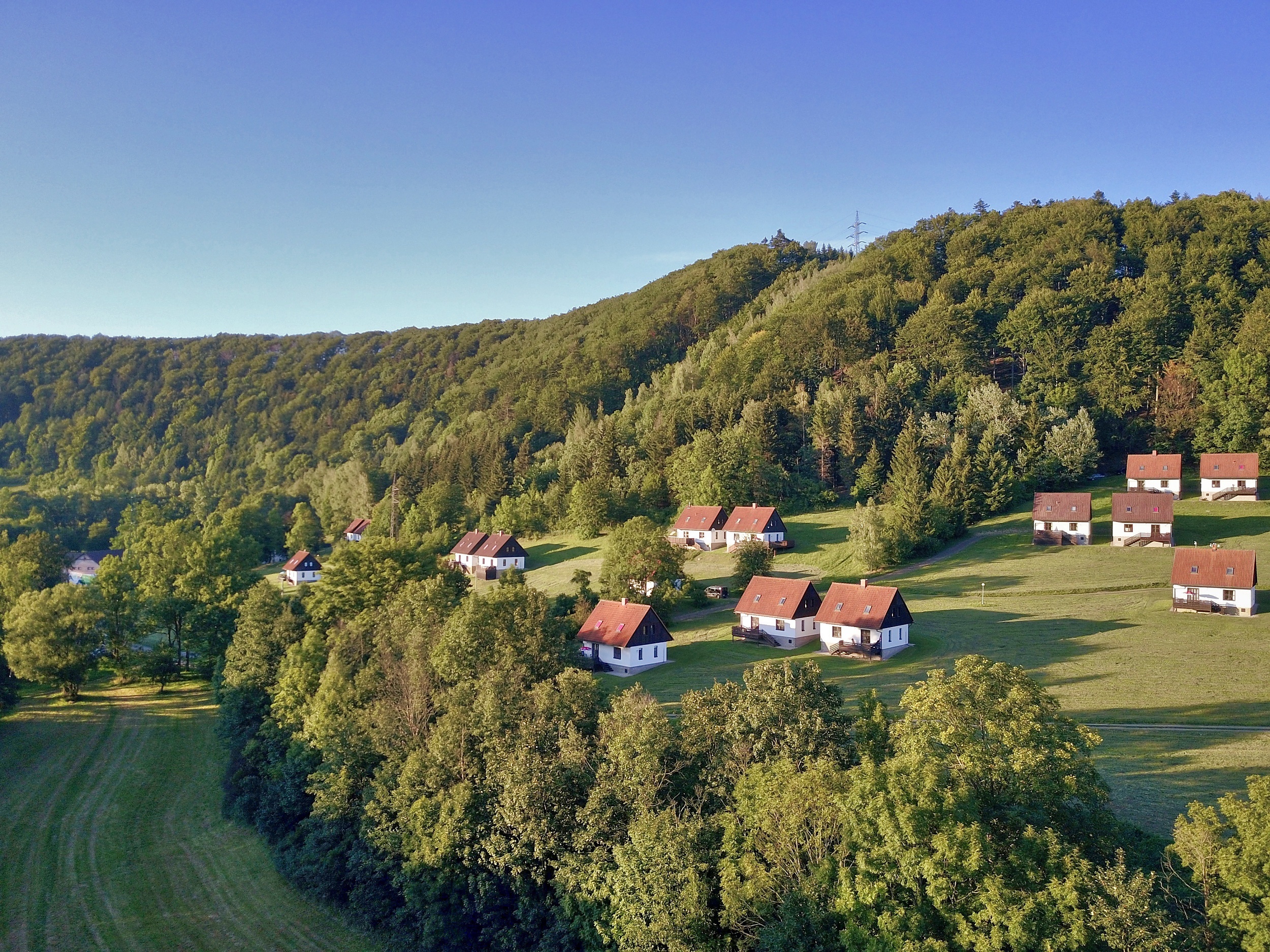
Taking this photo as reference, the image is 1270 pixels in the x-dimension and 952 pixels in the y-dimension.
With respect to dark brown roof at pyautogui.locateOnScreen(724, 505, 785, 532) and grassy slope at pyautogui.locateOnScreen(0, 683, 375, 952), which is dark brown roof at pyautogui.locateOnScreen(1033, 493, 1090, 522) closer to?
dark brown roof at pyautogui.locateOnScreen(724, 505, 785, 532)

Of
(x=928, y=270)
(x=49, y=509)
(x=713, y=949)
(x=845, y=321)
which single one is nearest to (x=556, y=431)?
(x=845, y=321)

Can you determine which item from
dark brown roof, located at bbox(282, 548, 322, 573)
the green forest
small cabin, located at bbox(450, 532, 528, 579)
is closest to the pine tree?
the green forest

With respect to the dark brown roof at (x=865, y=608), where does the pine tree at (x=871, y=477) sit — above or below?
above

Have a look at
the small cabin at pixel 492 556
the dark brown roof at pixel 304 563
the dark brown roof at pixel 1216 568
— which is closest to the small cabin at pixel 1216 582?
the dark brown roof at pixel 1216 568

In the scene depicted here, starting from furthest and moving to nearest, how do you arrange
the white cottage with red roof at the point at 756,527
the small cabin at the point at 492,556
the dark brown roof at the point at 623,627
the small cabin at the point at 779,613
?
the small cabin at the point at 492,556
the white cottage with red roof at the point at 756,527
the small cabin at the point at 779,613
the dark brown roof at the point at 623,627

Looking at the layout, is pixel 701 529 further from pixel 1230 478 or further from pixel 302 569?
pixel 1230 478

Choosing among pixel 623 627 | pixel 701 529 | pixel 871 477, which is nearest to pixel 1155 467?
pixel 871 477

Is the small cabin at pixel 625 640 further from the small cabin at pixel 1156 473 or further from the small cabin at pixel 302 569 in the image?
the small cabin at pixel 1156 473
